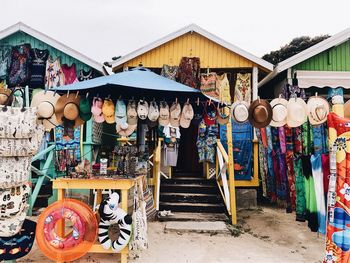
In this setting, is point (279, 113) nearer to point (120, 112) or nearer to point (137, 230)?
point (120, 112)

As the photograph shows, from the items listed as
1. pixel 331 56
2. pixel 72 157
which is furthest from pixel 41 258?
pixel 331 56

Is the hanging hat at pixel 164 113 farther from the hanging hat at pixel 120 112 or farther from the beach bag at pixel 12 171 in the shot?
the beach bag at pixel 12 171

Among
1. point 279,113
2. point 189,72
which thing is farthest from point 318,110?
point 189,72

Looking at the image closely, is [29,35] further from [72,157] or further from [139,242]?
[139,242]

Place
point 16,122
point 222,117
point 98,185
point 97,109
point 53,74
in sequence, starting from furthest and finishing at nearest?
point 53,74, point 222,117, point 97,109, point 98,185, point 16,122

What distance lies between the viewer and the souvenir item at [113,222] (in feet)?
14.5

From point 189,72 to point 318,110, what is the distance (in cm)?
494

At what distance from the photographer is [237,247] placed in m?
5.42

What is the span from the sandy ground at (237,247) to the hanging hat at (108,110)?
206cm

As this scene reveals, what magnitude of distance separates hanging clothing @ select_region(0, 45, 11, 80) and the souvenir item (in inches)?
252

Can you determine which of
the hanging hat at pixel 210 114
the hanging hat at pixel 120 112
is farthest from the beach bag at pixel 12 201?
the hanging hat at pixel 210 114

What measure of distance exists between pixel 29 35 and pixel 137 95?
5381mm

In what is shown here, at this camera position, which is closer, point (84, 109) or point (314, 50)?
point (84, 109)

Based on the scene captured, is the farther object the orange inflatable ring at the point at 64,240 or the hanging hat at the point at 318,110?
the hanging hat at the point at 318,110
